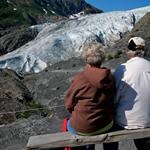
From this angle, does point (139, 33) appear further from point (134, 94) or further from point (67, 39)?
point (134, 94)

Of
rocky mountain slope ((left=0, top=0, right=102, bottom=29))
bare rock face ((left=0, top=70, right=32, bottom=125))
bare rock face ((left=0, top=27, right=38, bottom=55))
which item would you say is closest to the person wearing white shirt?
bare rock face ((left=0, top=70, right=32, bottom=125))

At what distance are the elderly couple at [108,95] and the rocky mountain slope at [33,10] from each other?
105460 mm

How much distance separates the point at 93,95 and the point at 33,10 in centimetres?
14969

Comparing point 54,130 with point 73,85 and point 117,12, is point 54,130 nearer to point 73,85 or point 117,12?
point 73,85

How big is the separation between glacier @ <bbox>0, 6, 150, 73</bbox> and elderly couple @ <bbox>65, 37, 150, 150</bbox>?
26.3m

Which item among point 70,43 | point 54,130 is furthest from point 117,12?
point 54,130

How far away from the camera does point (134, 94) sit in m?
6.28

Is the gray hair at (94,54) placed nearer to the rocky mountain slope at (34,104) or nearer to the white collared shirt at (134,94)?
the white collared shirt at (134,94)

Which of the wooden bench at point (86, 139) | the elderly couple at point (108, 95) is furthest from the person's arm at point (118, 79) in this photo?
the wooden bench at point (86, 139)

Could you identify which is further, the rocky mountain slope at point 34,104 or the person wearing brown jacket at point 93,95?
the rocky mountain slope at point 34,104

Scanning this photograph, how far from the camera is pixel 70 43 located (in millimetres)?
38281

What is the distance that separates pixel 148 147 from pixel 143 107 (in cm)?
50

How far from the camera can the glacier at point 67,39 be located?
34281 mm

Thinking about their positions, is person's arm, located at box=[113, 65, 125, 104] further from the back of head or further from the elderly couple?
the back of head
